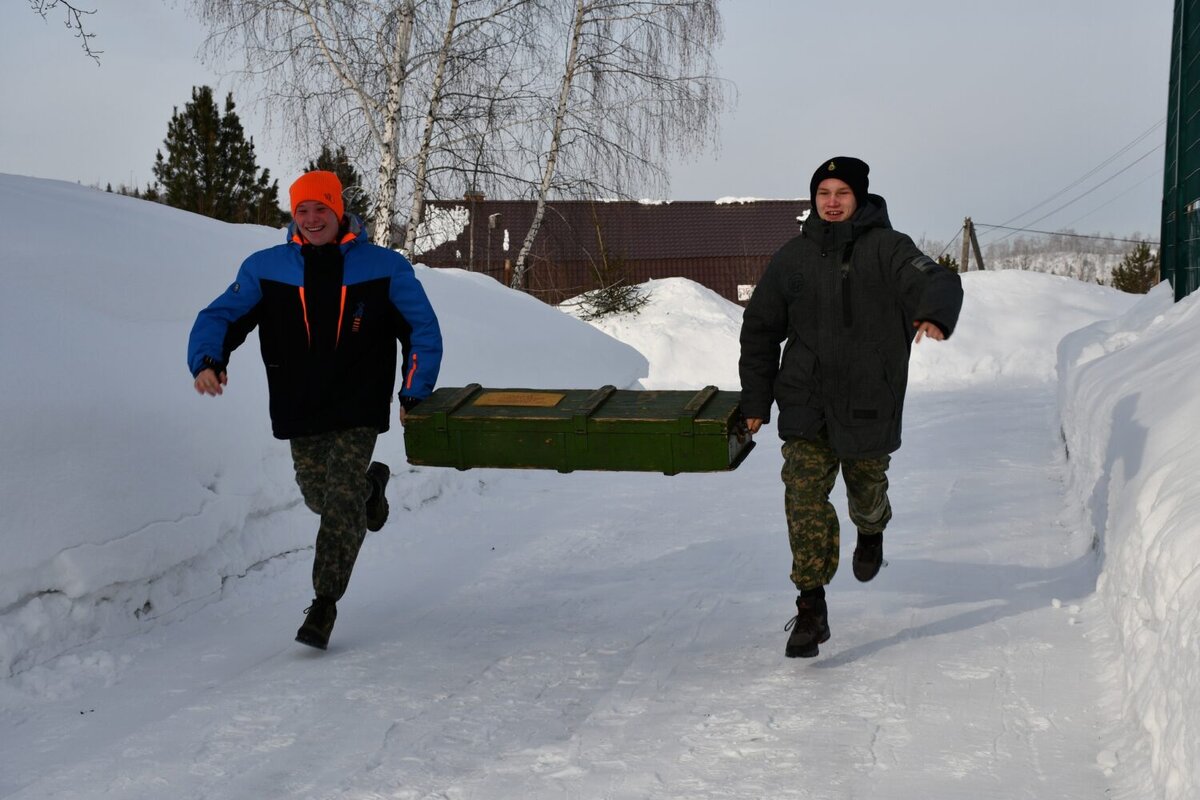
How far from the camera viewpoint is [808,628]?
4.22 meters

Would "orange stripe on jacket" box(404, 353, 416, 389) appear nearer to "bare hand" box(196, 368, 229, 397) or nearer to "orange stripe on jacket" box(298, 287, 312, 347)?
"orange stripe on jacket" box(298, 287, 312, 347)

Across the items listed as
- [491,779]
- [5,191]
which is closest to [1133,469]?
[491,779]

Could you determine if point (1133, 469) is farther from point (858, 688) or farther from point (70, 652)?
point (70, 652)

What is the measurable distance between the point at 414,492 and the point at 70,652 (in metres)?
3.12

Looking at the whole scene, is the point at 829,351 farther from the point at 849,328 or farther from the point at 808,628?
the point at 808,628

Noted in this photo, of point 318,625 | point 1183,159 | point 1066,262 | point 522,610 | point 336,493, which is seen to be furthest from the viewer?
point 1066,262

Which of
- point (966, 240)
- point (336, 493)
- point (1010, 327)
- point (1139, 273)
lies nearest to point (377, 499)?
point (336, 493)

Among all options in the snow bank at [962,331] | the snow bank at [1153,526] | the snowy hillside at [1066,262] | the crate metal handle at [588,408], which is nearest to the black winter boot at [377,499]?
the crate metal handle at [588,408]

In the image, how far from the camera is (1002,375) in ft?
56.1

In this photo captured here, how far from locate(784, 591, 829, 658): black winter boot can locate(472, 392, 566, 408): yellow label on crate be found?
125cm

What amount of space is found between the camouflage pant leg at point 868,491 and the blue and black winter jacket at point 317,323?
66.9 inches

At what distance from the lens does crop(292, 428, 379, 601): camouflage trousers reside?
173 inches

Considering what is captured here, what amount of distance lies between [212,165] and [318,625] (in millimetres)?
24570

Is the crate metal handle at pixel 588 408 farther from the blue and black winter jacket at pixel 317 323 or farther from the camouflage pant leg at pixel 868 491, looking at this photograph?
the camouflage pant leg at pixel 868 491
